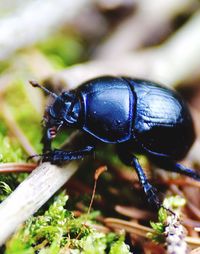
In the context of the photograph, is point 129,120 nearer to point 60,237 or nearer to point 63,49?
point 60,237

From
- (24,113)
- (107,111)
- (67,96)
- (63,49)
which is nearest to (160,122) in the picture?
(107,111)

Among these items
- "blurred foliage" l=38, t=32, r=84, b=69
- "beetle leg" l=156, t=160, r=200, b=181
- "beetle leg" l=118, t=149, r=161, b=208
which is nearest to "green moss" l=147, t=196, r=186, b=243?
"beetle leg" l=118, t=149, r=161, b=208

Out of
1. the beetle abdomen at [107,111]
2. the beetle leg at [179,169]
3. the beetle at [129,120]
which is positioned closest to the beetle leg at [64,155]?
the beetle at [129,120]

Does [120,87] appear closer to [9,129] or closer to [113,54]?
[9,129]

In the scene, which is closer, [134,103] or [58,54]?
[134,103]

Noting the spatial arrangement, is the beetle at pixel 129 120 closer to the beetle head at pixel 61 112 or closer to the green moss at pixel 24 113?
the beetle head at pixel 61 112

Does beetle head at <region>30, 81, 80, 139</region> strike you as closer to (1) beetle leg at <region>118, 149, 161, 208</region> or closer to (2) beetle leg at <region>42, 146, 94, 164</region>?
(2) beetle leg at <region>42, 146, 94, 164</region>

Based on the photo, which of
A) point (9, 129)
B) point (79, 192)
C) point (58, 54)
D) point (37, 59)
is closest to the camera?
point (79, 192)

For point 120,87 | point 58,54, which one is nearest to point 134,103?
point 120,87

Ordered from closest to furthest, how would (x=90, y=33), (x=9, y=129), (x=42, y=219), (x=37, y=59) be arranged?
(x=42, y=219)
(x=9, y=129)
(x=37, y=59)
(x=90, y=33)

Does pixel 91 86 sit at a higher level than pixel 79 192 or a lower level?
higher
